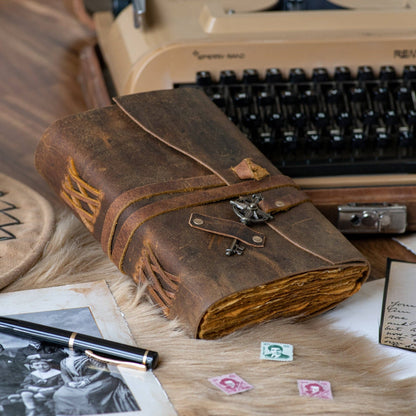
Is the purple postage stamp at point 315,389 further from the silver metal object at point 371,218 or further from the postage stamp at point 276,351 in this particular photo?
the silver metal object at point 371,218

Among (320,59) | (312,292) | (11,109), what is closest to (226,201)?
(312,292)

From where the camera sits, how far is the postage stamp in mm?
1042

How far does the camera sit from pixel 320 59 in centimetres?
155

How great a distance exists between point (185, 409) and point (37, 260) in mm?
427

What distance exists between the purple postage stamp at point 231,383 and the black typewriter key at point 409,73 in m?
0.85

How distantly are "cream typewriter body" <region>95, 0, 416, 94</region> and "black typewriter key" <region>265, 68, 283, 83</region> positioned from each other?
2 cm

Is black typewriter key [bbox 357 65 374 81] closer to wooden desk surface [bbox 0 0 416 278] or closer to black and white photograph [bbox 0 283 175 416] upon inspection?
wooden desk surface [bbox 0 0 416 278]

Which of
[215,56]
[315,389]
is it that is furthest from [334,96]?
[315,389]

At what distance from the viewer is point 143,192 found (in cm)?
115

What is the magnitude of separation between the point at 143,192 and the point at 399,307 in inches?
18.7

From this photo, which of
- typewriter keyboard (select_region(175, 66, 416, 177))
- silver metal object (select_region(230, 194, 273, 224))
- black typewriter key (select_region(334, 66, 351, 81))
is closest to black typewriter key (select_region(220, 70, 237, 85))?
typewriter keyboard (select_region(175, 66, 416, 177))

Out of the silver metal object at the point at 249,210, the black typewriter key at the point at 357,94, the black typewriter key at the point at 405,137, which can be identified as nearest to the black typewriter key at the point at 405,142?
the black typewriter key at the point at 405,137

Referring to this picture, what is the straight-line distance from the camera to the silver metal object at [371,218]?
4.51 ft

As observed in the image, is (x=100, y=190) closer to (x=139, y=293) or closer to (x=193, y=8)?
(x=139, y=293)
